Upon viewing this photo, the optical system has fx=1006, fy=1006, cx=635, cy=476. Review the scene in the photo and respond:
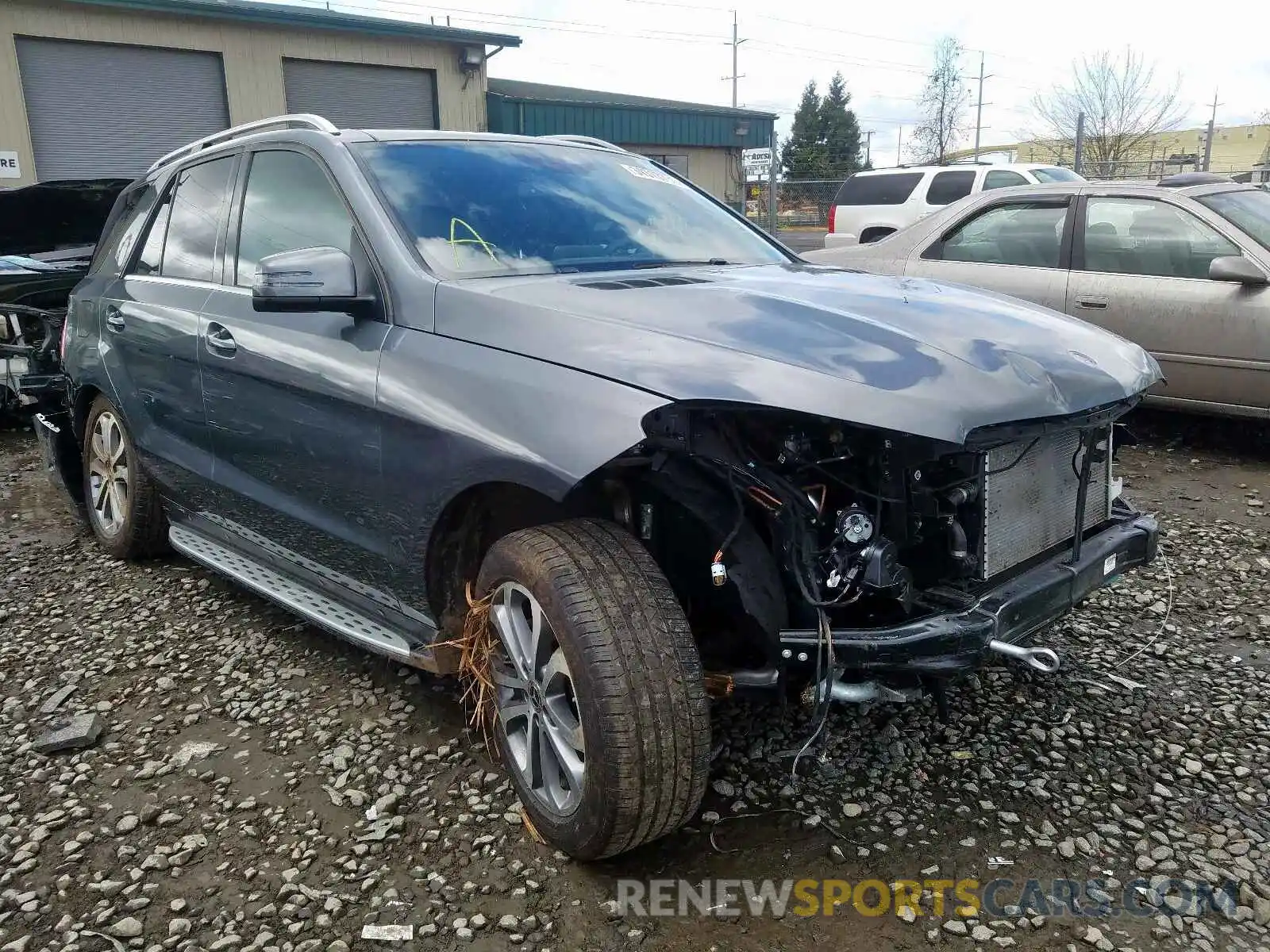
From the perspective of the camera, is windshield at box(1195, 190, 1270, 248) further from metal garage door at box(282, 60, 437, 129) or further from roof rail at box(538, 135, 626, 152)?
metal garage door at box(282, 60, 437, 129)

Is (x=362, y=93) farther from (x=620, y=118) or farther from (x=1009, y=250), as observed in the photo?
(x=1009, y=250)

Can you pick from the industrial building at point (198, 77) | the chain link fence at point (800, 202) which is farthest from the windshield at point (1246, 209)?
the chain link fence at point (800, 202)

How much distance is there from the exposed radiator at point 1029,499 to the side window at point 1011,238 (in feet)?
13.5

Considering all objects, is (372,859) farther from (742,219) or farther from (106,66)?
(106,66)

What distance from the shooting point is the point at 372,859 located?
8.33 feet

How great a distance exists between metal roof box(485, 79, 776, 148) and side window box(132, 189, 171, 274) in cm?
1644

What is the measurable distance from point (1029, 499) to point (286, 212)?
2513 mm

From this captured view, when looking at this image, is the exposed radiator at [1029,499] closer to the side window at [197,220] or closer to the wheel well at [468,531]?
the wheel well at [468,531]

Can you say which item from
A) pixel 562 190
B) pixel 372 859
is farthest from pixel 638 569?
pixel 562 190

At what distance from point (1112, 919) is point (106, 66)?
18175mm

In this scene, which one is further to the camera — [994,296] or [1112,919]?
[994,296]

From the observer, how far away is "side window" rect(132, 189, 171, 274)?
4203mm

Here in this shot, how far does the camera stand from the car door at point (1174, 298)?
562 centimetres

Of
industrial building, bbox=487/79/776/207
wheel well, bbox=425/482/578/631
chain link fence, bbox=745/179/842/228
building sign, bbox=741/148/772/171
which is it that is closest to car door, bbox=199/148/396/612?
wheel well, bbox=425/482/578/631
